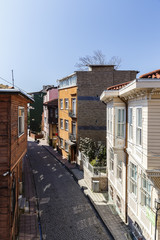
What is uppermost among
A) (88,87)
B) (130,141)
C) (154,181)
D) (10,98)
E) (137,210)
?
(88,87)

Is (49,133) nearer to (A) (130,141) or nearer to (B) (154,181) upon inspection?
(A) (130,141)

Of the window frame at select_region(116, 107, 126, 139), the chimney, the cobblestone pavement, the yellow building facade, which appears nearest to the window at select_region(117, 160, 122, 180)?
the window frame at select_region(116, 107, 126, 139)

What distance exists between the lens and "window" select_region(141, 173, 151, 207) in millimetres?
9359

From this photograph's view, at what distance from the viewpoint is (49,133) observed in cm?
4262

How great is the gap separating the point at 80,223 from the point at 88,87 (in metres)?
15.7

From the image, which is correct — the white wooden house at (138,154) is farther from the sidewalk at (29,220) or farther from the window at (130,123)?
the sidewalk at (29,220)

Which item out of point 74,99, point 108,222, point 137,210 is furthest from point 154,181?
point 74,99

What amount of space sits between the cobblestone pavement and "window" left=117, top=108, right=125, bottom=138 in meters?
5.82

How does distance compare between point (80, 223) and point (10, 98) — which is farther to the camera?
point (80, 223)

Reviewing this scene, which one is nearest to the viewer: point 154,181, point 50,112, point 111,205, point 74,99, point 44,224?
point 154,181

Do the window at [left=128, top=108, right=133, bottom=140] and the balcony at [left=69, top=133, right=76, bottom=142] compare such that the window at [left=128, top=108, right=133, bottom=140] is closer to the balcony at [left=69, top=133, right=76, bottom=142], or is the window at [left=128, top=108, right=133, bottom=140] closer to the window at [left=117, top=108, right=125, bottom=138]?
the window at [left=117, top=108, right=125, bottom=138]

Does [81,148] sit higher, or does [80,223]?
[81,148]

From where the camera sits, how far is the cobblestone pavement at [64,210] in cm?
1211

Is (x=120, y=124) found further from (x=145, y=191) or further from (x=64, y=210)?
(x=64, y=210)
